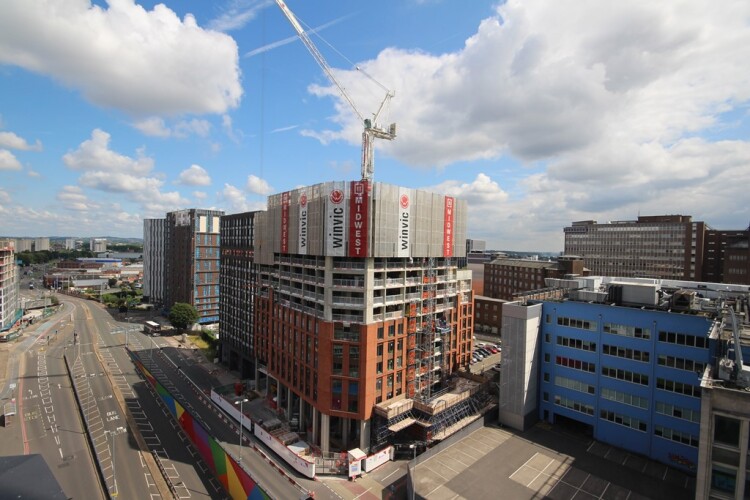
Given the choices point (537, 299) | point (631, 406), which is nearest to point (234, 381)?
point (537, 299)

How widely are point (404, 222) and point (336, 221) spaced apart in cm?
988

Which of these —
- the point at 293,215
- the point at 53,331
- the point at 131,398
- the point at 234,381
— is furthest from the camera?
the point at 53,331

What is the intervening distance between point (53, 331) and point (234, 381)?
8261cm

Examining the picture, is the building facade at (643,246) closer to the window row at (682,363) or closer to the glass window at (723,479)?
the window row at (682,363)

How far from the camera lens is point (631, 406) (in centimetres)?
4578

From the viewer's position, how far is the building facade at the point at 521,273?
109688 mm

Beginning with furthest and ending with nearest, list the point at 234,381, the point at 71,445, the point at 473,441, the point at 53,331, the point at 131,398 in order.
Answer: the point at 53,331 < the point at 234,381 < the point at 131,398 < the point at 71,445 < the point at 473,441

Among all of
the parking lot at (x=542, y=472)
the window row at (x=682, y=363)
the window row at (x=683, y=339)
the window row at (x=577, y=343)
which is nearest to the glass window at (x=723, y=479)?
the parking lot at (x=542, y=472)

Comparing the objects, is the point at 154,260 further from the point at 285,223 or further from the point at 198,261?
the point at 285,223

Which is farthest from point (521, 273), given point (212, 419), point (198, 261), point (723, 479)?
point (198, 261)

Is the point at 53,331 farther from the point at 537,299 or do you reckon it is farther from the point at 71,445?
the point at 537,299

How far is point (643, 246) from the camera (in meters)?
140

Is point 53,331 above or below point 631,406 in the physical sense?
below

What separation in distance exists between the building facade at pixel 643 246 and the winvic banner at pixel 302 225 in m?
140
